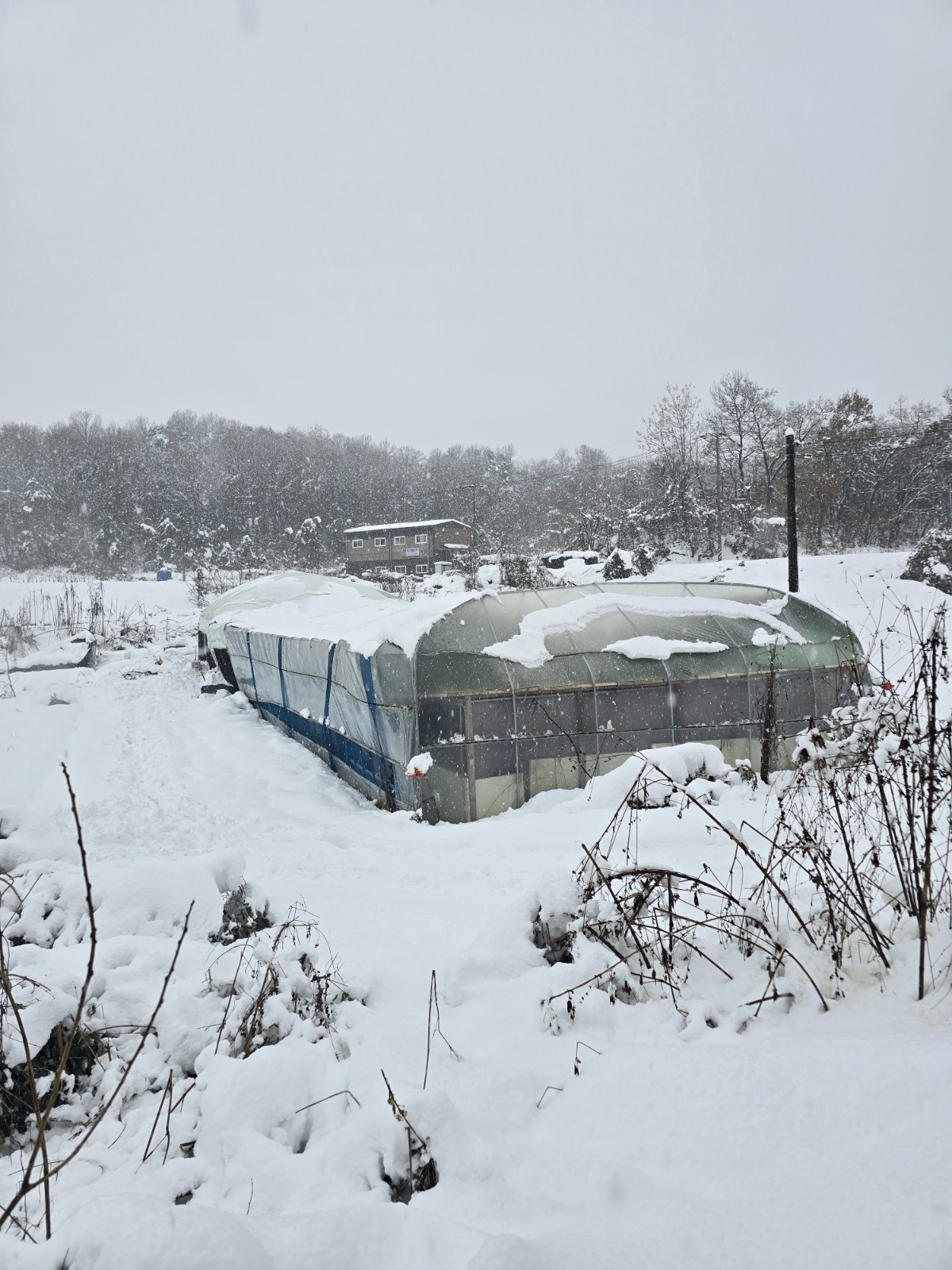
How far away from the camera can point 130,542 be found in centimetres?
4922

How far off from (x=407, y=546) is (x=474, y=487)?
12.6m

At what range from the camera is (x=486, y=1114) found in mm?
2316

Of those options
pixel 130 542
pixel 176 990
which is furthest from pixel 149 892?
pixel 130 542

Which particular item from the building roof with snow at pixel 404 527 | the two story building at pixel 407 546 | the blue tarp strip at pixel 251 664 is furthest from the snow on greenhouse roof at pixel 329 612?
the two story building at pixel 407 546

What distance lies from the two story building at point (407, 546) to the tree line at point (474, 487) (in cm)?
242

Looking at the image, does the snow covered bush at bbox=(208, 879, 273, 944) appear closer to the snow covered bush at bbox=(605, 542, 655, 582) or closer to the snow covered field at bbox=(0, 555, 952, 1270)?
the snow covered field at bbox=(0, 555, 952, 1270)

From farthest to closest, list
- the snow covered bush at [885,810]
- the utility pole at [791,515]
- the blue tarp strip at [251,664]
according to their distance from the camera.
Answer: the utility pole at [791,515] → the blue tarp strip at [251,664] → the snow covered bush at [885,810]

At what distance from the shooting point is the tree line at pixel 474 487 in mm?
34812

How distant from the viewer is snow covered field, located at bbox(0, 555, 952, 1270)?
66.0 inches

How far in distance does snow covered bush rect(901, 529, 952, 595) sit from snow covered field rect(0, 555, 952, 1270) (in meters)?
20.0

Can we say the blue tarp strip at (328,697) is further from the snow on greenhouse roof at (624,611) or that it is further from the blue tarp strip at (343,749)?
the snow on greenhouse roof at (624,611)

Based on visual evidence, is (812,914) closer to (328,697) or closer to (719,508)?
(328,697)

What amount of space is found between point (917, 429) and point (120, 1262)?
45.4m

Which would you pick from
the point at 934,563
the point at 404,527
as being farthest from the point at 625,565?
the point at 404,527
